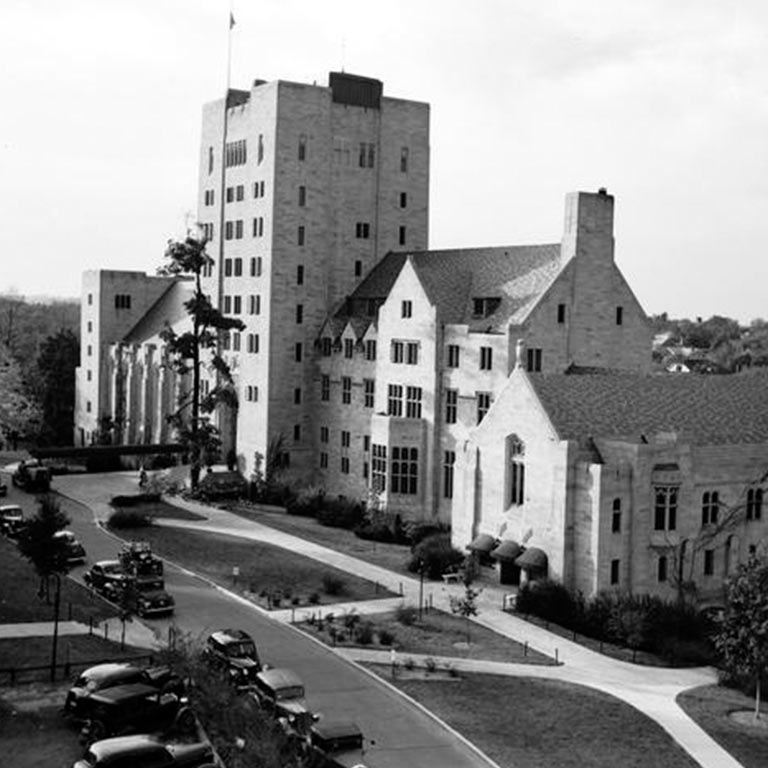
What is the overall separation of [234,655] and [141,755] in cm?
1334

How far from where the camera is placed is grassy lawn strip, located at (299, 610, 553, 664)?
4816 centimetres

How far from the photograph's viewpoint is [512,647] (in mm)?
49656

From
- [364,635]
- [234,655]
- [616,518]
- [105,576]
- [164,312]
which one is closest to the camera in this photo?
[234,655]

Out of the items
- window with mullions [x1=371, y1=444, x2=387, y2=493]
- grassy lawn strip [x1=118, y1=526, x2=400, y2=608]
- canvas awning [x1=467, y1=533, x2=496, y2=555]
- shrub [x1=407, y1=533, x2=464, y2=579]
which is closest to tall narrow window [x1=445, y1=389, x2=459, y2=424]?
window with mullions [x1=371, y1=444, x2=387, y2=493]

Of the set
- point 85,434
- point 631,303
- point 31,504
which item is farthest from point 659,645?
point 85,434

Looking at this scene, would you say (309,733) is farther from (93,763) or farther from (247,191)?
(247,191)

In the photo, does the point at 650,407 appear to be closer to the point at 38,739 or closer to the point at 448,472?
the point at 448,472

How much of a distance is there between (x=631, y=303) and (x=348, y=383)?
20.8 m

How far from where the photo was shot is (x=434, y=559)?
62.2m

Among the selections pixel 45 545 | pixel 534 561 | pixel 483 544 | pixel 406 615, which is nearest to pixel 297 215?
pixel 483 544

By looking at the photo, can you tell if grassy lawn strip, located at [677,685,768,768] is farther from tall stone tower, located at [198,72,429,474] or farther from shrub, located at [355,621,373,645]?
tall stone tower, located at [198,72,429,474]

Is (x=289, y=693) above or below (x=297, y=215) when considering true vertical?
below

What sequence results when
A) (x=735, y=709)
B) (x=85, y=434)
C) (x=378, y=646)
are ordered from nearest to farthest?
1. (x=735, y=709)
2. (x=378, y=646)
3. (x=85, y=434)

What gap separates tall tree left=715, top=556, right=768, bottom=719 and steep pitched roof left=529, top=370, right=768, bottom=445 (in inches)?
494
